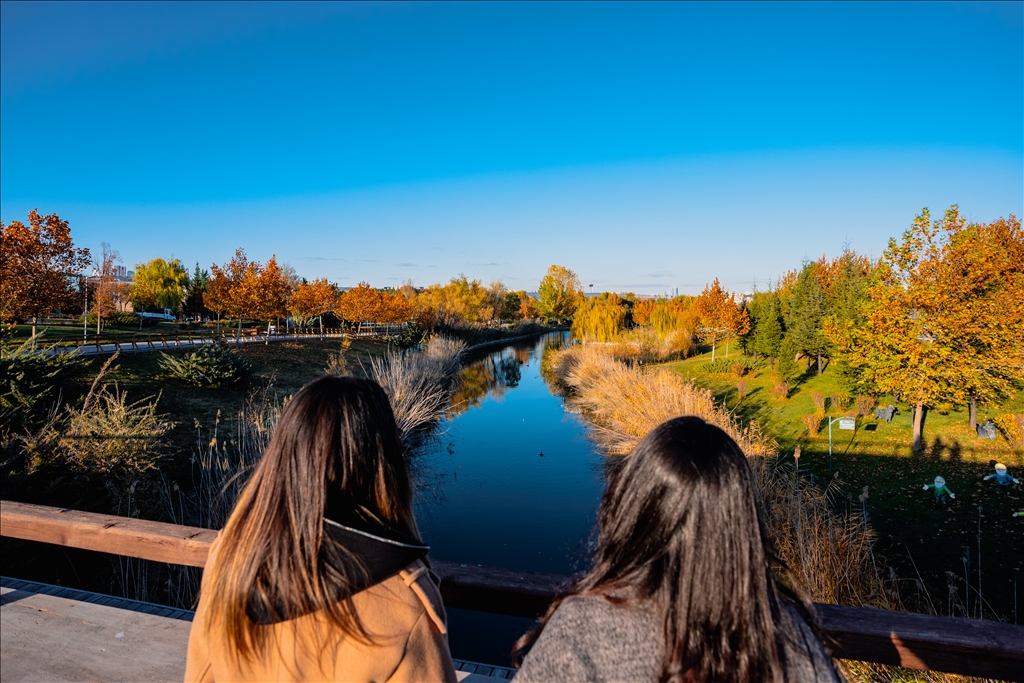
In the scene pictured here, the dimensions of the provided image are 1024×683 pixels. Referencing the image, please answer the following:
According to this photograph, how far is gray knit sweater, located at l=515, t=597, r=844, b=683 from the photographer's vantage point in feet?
3.31

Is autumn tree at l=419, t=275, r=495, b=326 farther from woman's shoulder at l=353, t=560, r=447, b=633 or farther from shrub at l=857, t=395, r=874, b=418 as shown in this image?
woman's shoulder at l=353, t=560, r=447, b=633

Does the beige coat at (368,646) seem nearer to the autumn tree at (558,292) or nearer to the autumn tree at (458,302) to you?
the autumn tree at (458,302)

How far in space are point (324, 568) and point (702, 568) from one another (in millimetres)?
741

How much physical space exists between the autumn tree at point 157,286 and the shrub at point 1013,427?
5084 centimetres

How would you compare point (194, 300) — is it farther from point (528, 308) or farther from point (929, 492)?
point (929, 492)

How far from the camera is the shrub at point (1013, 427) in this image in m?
12.0

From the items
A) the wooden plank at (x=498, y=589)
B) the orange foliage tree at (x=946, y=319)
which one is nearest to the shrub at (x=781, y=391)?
the orange foliage tree at (x=946, y=319)

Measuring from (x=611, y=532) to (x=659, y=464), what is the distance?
0.18 metres

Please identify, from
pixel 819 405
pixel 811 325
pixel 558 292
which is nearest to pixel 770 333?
pixel 811 325

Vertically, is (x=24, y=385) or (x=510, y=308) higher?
(x=510, y=308)

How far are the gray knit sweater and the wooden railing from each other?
0.94 m

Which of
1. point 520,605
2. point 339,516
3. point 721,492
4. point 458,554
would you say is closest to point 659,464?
point 721,492

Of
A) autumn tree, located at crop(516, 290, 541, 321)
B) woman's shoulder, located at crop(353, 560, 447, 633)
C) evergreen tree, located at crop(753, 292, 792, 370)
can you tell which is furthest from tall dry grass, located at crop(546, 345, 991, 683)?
autumn tree, located at crop(516, 290, 541, 321)

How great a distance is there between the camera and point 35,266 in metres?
21.2
